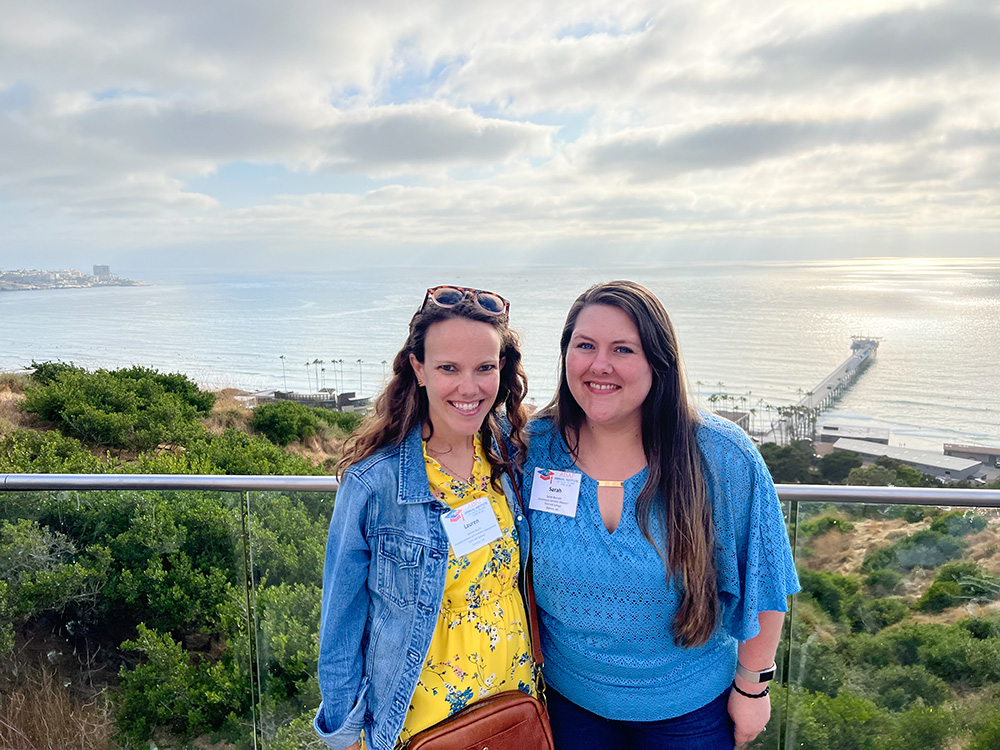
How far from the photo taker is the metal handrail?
216 cm

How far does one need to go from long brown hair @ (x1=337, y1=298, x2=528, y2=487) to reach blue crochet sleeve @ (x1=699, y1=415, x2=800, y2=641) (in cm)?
50

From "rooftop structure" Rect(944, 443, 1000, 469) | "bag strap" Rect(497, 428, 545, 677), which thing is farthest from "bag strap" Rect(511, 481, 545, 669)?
"rooftop structure" Rect(944, 443, 1000, 469)

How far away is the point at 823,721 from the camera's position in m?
2.36

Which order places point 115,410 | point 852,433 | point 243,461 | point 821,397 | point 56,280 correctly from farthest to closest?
1. point 56,280
2. point 821,397
3. point 852,433
4. point 115,410
5. point 243,461

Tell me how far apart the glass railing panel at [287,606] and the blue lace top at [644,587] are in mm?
1046

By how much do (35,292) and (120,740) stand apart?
597ft

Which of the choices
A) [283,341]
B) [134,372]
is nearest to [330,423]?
[134,372]

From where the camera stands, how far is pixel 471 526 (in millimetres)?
1533

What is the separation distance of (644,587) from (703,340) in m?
71.8

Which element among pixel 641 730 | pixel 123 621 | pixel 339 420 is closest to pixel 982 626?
pixel 641 730

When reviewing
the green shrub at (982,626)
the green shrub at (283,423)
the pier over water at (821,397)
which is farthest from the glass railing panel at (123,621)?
the pier over water at (821,397)

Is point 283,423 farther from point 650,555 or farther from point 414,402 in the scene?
point 650,555

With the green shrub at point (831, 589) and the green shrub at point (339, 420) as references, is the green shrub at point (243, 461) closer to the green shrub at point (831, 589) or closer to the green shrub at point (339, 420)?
the green shrub at point (831, 589)

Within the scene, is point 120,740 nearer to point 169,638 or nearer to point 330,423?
point 169,638
